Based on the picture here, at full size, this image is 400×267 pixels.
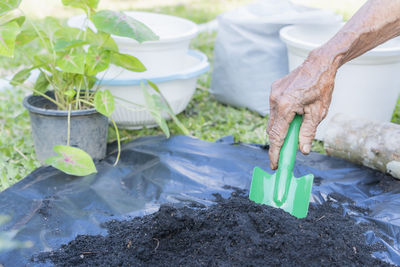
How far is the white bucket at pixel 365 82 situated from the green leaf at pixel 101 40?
974 mm

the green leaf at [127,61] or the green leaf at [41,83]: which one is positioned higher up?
the green leaf at [127,61]

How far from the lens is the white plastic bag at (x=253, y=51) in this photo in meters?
2.85

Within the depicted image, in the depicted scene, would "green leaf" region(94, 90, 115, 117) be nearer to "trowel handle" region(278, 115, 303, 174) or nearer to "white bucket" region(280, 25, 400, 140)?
"trowel handle" region(278, 115, 303, 174)

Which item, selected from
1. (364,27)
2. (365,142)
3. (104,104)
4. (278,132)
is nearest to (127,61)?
(104,104)

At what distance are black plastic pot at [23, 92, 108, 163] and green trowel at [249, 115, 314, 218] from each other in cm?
85

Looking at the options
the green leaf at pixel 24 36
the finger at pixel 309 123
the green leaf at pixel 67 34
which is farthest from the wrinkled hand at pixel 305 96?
the green leaf at pixel 24 36

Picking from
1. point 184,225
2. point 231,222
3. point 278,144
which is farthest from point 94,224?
point 278,144

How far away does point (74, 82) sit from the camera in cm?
217

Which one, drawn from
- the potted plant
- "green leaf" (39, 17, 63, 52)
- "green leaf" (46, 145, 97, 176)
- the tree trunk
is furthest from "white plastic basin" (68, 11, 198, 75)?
the tree trunk

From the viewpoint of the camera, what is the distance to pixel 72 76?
84.1 inches

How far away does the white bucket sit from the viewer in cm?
231

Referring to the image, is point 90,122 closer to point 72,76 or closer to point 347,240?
point 72,76

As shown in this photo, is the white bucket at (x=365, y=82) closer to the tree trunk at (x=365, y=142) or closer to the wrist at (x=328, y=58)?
the tree trunk at (x=365, y=142)

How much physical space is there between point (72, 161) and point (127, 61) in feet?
1.76
